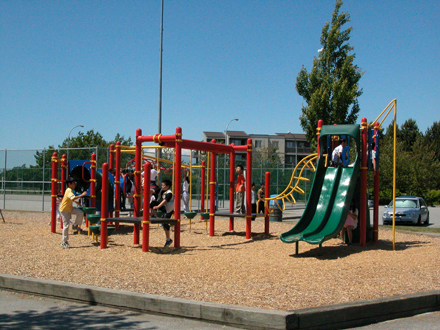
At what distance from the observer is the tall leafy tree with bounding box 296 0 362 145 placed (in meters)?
29.3

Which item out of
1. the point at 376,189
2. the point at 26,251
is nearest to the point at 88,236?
the point at 26,251

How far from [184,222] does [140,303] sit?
1094 cm

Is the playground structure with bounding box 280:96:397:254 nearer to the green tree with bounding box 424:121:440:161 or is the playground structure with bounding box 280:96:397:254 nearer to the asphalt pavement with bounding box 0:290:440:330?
the asphalt pavement with bounding box 0:290:440:330

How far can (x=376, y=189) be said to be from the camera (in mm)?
12008

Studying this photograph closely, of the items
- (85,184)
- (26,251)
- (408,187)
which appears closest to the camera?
(26,251)

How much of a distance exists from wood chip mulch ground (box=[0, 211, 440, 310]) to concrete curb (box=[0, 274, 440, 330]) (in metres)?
0.38

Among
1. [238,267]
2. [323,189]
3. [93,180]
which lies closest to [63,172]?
[93,180]

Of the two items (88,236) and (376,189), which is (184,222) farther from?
(376,189)

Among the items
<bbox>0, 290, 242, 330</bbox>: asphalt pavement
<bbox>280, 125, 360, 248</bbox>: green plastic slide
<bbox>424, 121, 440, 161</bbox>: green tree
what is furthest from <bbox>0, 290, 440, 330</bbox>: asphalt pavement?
<bbox>424, 121, 440, 161</bbox>: green tree

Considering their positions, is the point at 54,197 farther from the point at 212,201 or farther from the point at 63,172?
the point at 212,201

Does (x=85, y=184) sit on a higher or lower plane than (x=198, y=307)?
higher

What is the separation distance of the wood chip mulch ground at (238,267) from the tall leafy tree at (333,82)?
59.1 feet

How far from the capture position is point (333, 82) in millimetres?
29453

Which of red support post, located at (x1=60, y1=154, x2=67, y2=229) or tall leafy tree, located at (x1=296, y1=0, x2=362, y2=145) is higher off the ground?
tall leafy tree, located at (x1=296, y1=0, x2=362, y2=145)
